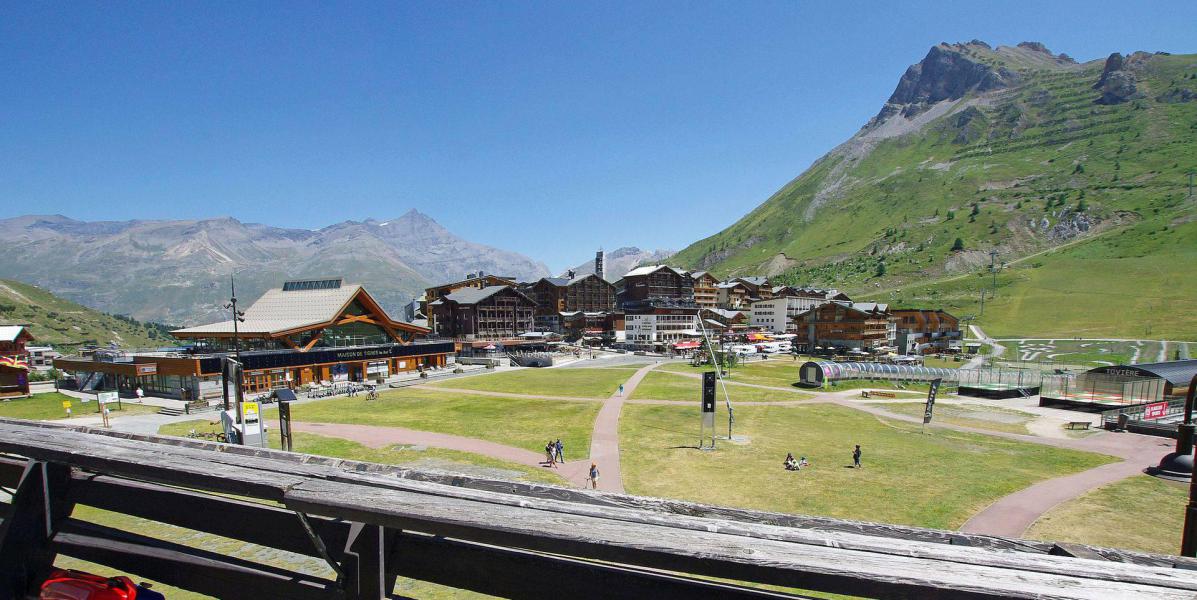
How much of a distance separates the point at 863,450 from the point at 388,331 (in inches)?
2366

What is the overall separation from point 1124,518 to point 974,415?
25.2 m

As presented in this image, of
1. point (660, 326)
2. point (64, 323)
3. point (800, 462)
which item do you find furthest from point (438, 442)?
point (64, 323)

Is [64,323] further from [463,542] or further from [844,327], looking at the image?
[463,542]

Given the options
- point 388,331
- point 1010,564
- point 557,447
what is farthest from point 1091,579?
point 388,331

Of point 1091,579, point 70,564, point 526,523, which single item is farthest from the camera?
point 70,564

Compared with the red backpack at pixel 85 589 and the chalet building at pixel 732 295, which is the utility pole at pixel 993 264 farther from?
the red backpack at pixel 85 589

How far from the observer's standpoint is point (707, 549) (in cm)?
206

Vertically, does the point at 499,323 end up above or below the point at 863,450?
above

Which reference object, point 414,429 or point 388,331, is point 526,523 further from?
point 388,331

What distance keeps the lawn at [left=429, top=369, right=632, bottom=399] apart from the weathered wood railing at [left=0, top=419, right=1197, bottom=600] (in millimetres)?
46266

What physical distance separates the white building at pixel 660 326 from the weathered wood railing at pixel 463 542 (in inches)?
3975

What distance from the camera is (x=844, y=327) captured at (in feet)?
304

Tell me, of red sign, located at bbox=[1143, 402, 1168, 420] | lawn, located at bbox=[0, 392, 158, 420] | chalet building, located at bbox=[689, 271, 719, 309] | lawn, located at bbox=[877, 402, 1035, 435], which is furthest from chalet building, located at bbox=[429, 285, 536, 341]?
red sign, located at bbox=[1143, 402, 1168, 420]

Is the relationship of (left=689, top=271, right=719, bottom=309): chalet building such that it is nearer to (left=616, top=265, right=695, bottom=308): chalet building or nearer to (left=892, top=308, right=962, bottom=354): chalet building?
(left=616, top=265, right=695, bottom=308): chalet building
